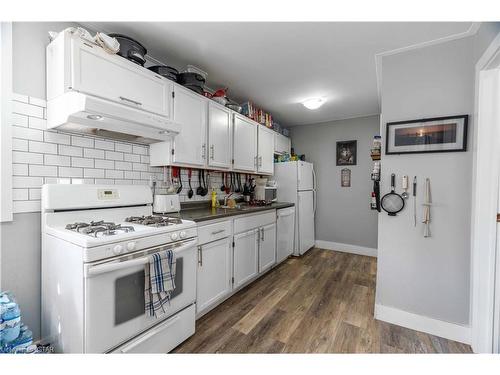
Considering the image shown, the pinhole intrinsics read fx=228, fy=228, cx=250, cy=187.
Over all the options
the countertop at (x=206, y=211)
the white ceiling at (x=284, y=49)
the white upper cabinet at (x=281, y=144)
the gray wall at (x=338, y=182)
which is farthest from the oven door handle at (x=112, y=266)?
the gray wall at (x=338, y=182)

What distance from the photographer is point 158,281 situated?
139 centimetres

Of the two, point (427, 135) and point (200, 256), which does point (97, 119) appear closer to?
point (200, 256)

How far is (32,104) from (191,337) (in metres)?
1.95

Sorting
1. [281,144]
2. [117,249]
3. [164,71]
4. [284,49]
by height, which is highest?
[284,49]

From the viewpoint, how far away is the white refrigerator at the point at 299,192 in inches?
142

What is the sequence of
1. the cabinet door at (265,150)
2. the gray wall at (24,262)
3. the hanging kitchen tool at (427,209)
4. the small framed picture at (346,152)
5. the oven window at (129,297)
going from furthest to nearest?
1. the small framed picture at (346,152)
2. the cabinet door at (265,150)
3. the hanging kitchen tool at (427,209)
4. the gray wall at (24,262)
5. the oven window at (129,297)

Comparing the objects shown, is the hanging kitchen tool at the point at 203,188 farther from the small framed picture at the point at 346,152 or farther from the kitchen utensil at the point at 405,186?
the small framed picture at the point at 346,152

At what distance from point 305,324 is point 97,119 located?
2.19m

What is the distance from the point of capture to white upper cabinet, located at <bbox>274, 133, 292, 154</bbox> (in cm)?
385

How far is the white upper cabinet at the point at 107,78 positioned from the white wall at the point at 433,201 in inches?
77.2

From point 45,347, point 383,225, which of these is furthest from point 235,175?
point 45,347

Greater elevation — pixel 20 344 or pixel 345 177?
A: pixel 345 177

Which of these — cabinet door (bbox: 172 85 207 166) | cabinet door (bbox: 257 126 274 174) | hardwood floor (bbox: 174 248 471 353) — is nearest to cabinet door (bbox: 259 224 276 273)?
hardwood floor (bbox: 174 248 471 353)

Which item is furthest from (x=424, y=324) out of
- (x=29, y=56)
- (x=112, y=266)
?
(x=29, y=56)
